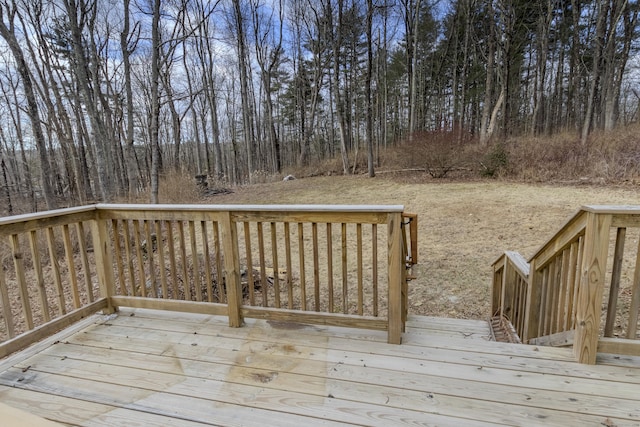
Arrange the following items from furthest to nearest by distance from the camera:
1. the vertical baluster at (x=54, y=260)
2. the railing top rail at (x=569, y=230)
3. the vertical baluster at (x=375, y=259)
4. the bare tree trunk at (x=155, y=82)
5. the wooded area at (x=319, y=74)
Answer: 1. the wooded area at (x=319, y=74)
2. the bare tree trunk at (x=155, y=82)
3. the vertical baluster at (x=54, y=260)
4. the vertical baluster at (x=375, y=259)
5. the railing top rail at (x=569, y=230)

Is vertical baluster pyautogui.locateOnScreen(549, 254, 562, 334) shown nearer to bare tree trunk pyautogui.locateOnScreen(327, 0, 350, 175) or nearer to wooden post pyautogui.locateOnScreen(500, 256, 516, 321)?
wooden post pyautogui.locateOnScreen(500, 256, 516, 321)

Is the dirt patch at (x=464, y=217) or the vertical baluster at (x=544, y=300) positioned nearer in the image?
the vertical baluster at (x=544, y=300)

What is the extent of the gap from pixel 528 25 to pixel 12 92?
24188mm

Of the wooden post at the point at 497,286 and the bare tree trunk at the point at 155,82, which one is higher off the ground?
the bare tree trunk at the point at 155,82

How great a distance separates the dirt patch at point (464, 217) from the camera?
4551 millimetres

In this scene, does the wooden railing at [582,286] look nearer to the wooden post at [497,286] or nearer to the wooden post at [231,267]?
the wooden post at [497,286]

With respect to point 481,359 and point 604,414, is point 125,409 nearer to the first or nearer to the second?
point 481,359

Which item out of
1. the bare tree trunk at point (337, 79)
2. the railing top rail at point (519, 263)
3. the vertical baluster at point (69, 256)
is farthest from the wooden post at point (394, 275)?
the bare tree trunk at point (337, 79)

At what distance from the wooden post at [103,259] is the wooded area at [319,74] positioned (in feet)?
24.1

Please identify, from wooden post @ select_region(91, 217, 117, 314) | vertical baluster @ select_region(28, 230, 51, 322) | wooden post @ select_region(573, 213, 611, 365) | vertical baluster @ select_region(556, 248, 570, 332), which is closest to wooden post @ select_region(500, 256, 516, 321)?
vertical baluster @ select_region(556, 248, 570, 332)

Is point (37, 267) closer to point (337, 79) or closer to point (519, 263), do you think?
point (519, 263)

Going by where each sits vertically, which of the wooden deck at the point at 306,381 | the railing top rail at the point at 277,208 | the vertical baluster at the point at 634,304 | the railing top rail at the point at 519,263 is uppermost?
the railing top rail at the point at 277,208

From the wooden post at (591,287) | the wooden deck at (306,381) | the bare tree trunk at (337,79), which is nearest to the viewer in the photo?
the wooden deck at (306,381)

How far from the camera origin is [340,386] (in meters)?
1.93
